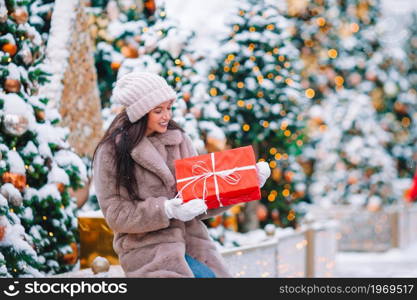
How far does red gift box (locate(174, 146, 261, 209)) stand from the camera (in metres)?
3.05

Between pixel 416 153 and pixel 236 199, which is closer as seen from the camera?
pixel 236 199

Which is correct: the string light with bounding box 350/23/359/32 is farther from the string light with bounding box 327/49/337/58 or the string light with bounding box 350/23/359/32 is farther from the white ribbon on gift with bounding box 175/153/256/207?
the white ribbon on gift with bounding box 175/153/256/207

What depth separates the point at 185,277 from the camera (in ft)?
10.1

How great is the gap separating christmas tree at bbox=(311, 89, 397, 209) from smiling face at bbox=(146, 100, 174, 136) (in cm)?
995

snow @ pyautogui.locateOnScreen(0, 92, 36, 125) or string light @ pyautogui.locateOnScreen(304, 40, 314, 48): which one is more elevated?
snow @ pyautogui.locateOnScreen(0, 92, 36, 125)

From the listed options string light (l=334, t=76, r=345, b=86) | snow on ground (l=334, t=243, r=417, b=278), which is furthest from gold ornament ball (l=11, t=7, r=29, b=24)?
string light (l=334, t=76, r=345, b=86)

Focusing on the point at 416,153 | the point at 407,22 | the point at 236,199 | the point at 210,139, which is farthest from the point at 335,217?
the point at 236,199

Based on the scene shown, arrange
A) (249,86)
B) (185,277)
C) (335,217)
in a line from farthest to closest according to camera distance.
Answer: (335,217), (249,86), (185,277)

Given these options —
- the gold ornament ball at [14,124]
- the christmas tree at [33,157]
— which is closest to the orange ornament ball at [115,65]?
the christmas tree at [33,157]

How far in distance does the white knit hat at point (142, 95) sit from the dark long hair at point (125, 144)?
0.15 ft

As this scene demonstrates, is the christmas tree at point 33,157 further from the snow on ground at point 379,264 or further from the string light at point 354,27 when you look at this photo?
the string light at point 354,27

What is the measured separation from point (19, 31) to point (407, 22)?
1303cm

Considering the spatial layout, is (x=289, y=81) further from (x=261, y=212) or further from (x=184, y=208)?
(x=184, y=208)

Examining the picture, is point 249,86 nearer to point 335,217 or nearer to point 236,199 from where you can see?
point 236,199
